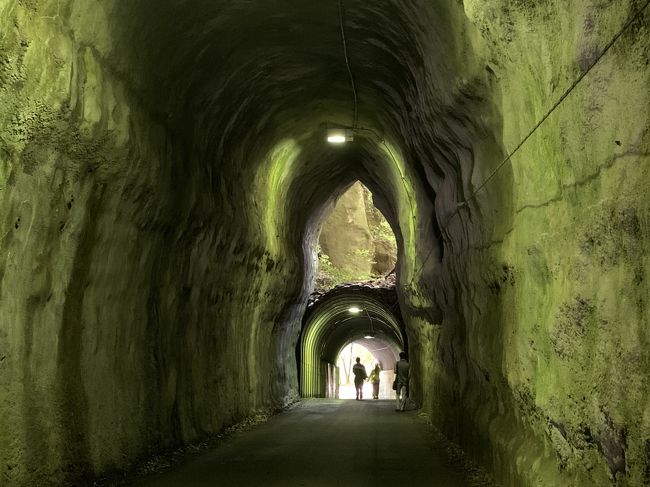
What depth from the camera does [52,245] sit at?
253 inches

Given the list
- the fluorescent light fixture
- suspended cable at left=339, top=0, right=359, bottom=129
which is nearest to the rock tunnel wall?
suspended cable at left=339, top=0, right=359, bottom=129

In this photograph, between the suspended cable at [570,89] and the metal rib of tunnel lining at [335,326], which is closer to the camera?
the suspended cable at [570,89]

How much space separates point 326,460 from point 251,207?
6039 mm

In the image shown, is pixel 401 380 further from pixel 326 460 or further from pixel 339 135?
pixel 326 460

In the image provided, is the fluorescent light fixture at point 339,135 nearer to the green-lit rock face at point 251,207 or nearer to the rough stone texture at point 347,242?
the green-lit rock face at point 251,207

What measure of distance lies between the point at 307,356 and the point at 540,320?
21541 mm

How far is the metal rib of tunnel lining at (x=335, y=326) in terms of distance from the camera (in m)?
23.1

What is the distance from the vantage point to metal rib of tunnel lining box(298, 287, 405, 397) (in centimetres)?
2308

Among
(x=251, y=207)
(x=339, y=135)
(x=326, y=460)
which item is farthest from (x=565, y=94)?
(x=251, y=207)

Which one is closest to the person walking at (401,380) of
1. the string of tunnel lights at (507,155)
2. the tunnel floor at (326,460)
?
the string of tunnel lights at (507,155)

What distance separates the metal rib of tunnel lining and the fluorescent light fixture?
9239mm

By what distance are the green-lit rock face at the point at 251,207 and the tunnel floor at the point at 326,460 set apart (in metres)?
0.53

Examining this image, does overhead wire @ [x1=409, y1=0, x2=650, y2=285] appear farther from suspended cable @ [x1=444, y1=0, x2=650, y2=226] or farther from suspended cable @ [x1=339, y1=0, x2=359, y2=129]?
suspended cable @ [x1=339, y1=0, x2=359, y2=129]

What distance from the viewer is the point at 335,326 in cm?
3078
